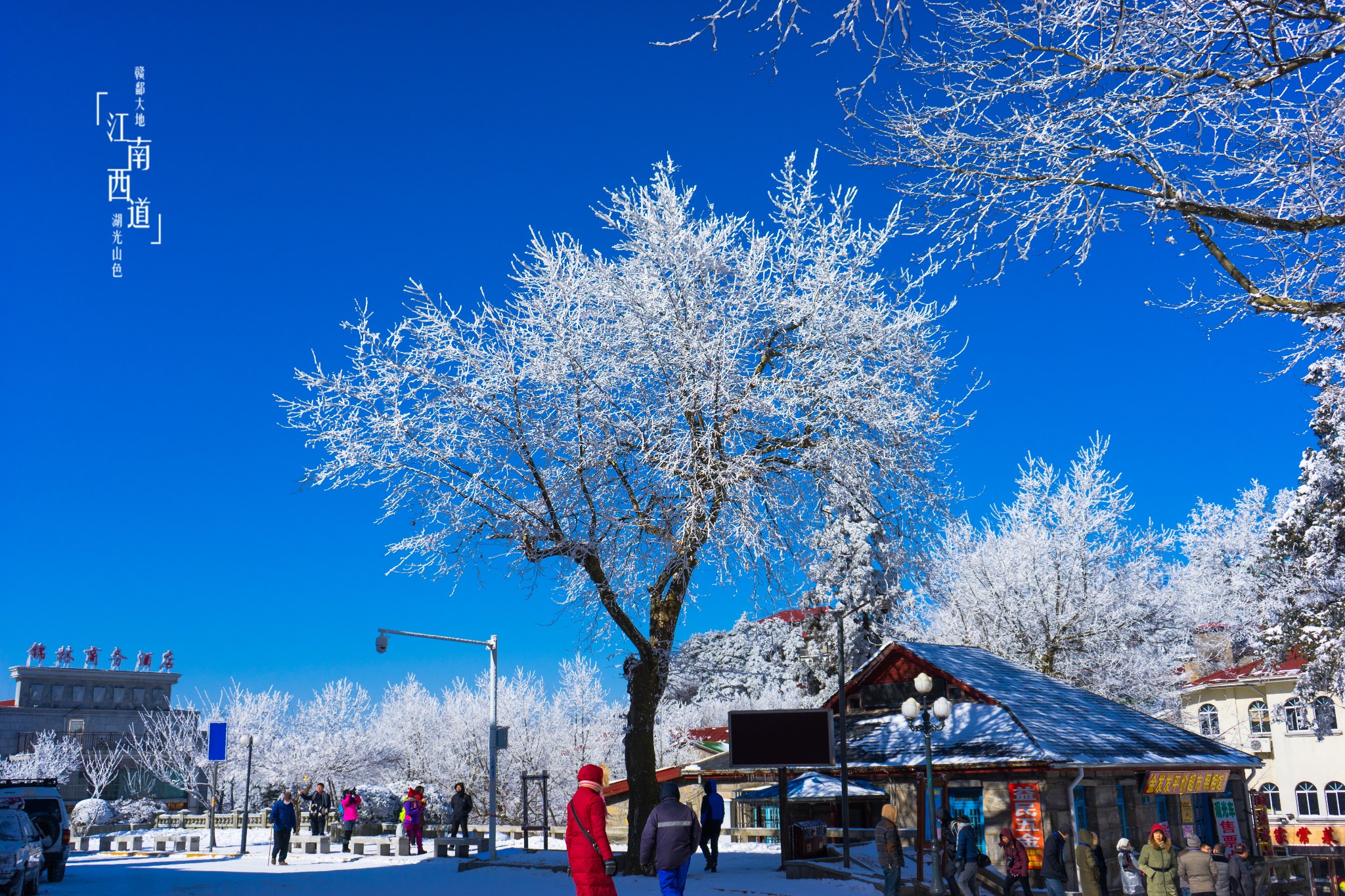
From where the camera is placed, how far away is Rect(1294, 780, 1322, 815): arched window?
150ft

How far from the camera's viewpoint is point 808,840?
2138 centimetres

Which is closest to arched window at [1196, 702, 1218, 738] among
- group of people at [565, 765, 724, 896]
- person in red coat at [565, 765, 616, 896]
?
group of people at [565, 765, 724, 896]

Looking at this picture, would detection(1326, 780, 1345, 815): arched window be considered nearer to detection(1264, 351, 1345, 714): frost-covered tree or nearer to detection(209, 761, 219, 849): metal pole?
detection(1264, 351, 1345, 714): frost-covered tree

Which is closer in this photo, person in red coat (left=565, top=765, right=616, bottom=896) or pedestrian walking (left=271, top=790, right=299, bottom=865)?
person in red coat (left=565, top=765, right=616, bottom=896)

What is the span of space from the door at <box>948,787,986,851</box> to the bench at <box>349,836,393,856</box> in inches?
569

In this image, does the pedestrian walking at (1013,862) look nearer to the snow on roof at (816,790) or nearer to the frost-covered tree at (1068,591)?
the snow on roof at (816,790)

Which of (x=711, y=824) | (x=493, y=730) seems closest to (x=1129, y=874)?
(x=711, y=824)

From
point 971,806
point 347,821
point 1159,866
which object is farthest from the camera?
point 347,821

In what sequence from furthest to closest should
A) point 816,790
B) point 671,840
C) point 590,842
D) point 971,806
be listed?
point 971,806, point 816,790, point 671,840, point 590,842

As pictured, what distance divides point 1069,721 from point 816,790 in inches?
270

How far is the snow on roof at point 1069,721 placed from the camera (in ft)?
77.0

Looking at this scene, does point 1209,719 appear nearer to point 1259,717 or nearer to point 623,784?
point 1259,717

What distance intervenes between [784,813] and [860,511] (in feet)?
21.7

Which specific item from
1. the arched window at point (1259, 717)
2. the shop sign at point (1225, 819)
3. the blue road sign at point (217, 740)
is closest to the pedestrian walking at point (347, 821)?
the blue road sign at point (217, 740)
